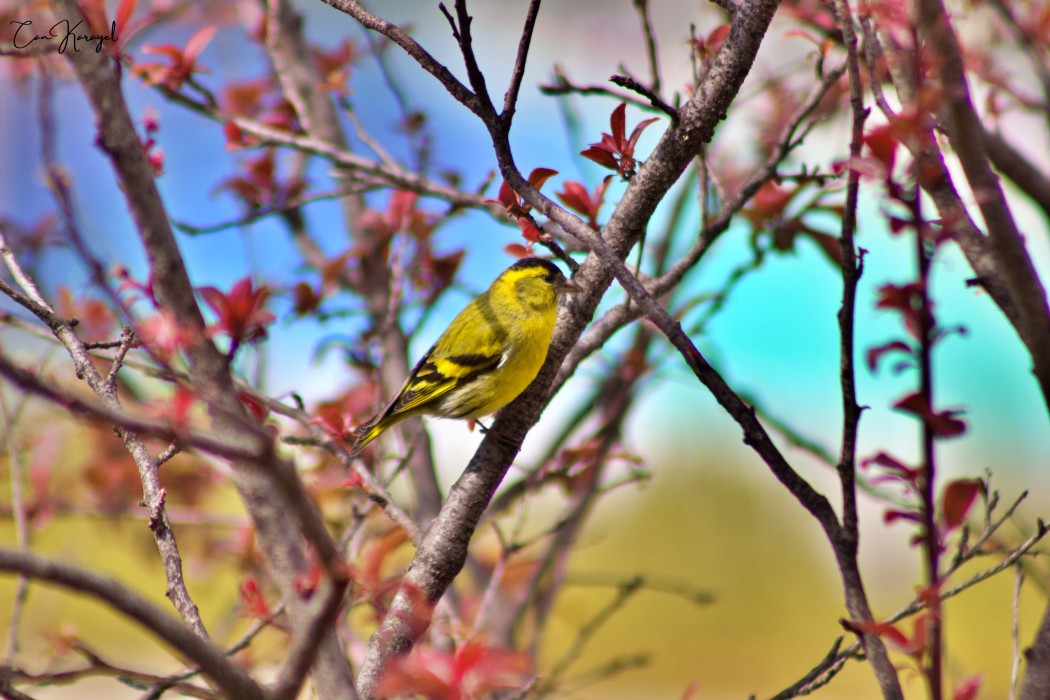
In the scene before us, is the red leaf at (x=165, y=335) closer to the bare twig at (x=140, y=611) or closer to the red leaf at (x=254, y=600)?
the bare twig at (x=140, y=611)

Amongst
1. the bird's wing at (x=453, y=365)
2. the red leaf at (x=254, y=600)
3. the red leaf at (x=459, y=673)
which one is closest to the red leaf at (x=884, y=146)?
the red leaf at (x=459, y=673)

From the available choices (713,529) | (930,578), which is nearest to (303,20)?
(930,578)

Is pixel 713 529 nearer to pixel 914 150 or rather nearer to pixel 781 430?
pixel 781 430

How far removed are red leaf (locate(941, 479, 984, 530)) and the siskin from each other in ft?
5.82

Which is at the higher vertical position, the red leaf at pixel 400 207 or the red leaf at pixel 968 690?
the red leaf at pixel 400 207

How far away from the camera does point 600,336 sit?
219 cm

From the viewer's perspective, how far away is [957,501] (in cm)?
124

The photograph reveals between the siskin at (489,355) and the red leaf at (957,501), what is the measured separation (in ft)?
5.82

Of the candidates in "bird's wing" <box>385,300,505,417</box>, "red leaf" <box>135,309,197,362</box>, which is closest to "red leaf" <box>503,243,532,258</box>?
"bird's wing" <box>385,300,505,417</box>

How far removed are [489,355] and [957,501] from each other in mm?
2107

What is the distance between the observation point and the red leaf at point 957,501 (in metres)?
1.24

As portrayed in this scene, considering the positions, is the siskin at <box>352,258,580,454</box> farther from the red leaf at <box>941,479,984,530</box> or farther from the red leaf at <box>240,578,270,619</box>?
the red leaf at <box>941,479,984,530</box>

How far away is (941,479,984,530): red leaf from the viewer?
1240mm

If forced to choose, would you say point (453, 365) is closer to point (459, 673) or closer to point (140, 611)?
point (459, 673)
